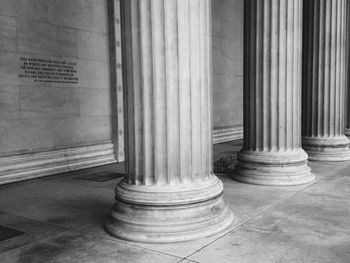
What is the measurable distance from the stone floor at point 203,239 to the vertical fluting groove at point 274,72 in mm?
1145

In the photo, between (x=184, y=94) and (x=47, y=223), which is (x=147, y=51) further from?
(x=47, y=223)

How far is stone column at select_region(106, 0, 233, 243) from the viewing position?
486 cm

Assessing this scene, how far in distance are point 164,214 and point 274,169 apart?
12.1ft

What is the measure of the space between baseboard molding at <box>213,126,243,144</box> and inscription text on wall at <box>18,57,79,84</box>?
23.2 ft

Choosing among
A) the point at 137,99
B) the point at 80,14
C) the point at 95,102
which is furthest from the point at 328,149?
the point at 137,99

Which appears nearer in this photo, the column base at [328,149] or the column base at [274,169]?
the column base at [274,169]

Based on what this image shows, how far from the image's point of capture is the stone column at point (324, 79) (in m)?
10.9

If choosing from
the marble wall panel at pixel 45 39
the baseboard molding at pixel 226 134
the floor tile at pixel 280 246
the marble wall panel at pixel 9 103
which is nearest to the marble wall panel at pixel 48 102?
the marble wall panel at pixel 9 103

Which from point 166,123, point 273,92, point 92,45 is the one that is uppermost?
point 92,45

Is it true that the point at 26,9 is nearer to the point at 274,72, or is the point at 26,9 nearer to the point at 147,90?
the point at 274,72

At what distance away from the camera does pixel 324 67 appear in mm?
11070

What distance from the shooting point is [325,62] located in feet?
36.2

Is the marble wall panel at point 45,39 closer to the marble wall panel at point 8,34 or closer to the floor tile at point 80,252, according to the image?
the marble wall panel at point 8,34

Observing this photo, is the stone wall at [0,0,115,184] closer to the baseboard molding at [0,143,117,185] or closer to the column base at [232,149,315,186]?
the baseboard molding at [0,143,117,185]
